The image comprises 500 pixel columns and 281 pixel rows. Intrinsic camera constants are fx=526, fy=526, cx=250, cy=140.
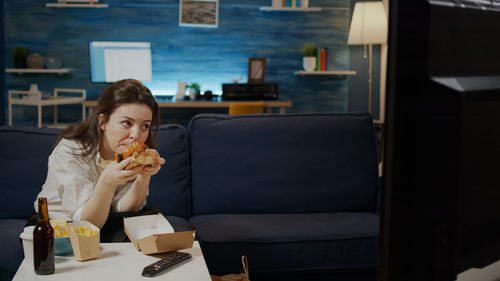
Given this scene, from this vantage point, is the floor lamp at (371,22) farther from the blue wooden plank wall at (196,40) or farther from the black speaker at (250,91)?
the blue wooden plank wall at (196,40)

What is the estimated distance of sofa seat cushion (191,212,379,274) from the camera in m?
2.17

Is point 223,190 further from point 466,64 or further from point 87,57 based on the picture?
point 87,57

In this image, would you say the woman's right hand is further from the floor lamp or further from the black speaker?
the black speaker

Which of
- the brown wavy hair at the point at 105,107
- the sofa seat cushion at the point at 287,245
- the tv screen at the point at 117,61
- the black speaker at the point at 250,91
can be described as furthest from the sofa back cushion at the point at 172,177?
the tv screen at the point at 117,61

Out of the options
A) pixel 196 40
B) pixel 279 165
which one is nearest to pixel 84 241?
pixel 279 165

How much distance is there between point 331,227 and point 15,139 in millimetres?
1516

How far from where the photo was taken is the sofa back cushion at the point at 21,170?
94.5 inches

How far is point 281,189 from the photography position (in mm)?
2631

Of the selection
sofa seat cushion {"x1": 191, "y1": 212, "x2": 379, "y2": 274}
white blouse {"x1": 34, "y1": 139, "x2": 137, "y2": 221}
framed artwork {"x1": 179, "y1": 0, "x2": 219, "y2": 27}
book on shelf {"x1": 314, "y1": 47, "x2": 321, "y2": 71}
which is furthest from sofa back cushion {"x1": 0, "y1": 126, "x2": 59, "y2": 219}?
book on shelf {"x1": 314, "y1": 47, "x2": 321, "y2": 71}

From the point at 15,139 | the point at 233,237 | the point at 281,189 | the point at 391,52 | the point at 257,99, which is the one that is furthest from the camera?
the point at 257,99

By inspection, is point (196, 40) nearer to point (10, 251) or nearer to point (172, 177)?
point (172, 177)

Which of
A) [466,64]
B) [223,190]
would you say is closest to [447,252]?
[466,64]

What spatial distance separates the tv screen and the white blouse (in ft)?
12.8

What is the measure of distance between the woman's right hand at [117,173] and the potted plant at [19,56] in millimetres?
4618
